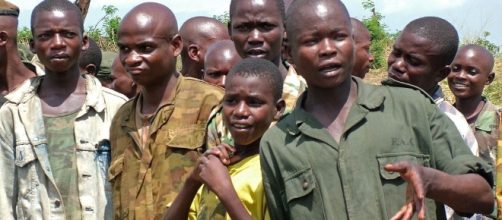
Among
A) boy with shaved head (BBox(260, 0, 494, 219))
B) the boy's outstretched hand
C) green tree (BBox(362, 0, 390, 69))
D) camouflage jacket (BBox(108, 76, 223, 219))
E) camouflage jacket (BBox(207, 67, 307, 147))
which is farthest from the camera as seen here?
green tree (BBox(362, 0, 390, 69))

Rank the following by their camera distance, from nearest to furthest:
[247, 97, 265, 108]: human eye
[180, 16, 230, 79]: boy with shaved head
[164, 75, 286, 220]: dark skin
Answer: [164, 75, 286, 220]: dark skin < [247, 97, 265, 108]: human eye < [180, 16, 230, 79]: boy with shaved head

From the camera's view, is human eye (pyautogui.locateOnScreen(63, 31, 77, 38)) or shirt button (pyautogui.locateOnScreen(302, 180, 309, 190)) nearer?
shirt button (pyautogui.locateOnScreen(302, 180, 309, 190))

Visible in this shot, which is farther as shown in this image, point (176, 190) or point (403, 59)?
point (403, 59)

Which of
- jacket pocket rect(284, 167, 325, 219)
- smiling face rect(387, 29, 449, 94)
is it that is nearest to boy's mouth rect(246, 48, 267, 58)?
smiling face rect(387, 29, 449, 94)

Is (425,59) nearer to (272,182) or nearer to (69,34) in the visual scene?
(272,182)

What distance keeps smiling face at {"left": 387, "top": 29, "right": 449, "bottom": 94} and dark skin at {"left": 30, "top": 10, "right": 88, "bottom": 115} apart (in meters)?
1.54

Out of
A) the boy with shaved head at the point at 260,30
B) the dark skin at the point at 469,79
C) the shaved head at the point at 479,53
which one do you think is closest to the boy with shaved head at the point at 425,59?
the boy with shaved head at the point at 260,30

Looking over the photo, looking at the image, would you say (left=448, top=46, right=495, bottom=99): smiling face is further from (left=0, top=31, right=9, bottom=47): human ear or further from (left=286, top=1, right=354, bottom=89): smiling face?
(left=286, top=1, right=354, bottom=89): smiling face

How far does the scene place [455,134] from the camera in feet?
10.4

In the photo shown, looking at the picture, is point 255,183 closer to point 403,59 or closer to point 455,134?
point 455,134

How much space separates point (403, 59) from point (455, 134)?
4.48 ft

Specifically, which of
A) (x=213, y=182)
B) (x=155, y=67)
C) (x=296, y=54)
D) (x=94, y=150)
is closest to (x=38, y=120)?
(x=94, y=150)

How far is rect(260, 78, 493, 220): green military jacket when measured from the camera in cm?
307

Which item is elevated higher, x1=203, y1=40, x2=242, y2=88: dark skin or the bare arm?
the bare arm
